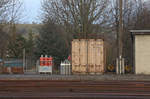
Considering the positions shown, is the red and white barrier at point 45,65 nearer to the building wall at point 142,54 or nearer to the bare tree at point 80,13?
the building wall at point 142,54

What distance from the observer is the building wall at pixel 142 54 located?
21.5 meters

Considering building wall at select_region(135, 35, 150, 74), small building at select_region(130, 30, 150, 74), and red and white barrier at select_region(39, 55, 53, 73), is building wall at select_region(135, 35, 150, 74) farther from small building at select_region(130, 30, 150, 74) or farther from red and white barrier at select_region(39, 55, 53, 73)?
red and white barrier at select_region(39, 55, 53, 73)

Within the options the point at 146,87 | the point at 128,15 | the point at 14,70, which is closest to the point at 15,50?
the point at 128,15

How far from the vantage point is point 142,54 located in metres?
21.6

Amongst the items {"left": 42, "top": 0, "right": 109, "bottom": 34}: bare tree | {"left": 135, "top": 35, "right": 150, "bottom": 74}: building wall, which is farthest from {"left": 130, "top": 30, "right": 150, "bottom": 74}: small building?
{"left": 42, "top": 0, "right": 109, "bottom": 34}: bare tree

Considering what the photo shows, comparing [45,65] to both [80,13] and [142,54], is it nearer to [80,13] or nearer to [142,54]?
[142,54]

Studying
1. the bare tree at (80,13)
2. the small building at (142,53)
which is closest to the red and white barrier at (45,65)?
the small building at (142,53)

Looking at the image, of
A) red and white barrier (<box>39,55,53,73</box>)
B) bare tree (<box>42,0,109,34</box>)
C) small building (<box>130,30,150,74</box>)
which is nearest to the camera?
small building (<box>130,30,150,74</box>)

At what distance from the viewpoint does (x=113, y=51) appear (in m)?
36.0

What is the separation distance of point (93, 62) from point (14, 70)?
805 cm

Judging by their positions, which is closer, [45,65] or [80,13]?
[45,65]

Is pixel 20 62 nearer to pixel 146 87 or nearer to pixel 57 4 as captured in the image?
pixel 57 4

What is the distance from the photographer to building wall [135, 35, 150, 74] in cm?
2155

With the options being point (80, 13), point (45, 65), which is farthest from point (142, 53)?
point (80, 13)
